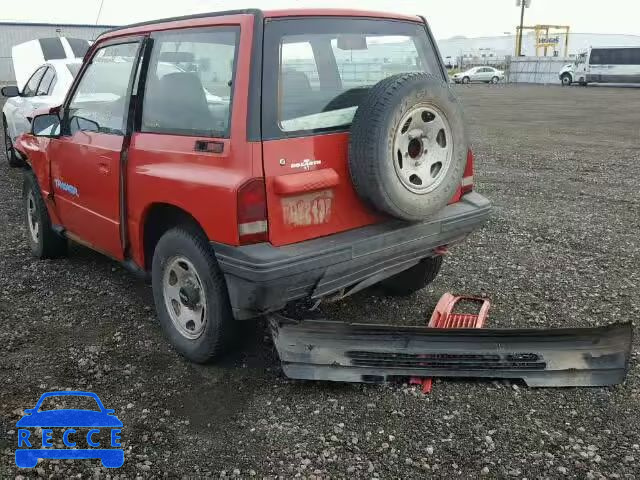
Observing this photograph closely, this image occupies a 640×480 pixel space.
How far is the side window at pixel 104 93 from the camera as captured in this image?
3.75 m

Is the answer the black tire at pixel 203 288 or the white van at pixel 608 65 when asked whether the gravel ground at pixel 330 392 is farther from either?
the white van at pixel 608 65

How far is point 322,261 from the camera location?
3.03 metres

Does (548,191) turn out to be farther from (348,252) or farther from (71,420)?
(71,420)

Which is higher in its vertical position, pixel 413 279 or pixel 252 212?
pixel 252 212

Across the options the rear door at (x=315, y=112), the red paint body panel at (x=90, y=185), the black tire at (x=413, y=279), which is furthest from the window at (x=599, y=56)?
the red paint body panel at (x=90, y=185)

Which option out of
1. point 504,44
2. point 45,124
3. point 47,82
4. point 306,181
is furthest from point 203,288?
point 504,44

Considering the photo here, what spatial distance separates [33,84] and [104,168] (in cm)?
632

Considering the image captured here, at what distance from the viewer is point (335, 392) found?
10.6 ft

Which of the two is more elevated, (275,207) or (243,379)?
(275,207)

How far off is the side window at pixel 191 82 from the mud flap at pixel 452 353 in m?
1.14

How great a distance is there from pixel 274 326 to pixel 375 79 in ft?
5.00

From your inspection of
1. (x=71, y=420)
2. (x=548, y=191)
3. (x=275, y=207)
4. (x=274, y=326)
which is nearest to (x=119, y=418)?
(x=71, y=420)

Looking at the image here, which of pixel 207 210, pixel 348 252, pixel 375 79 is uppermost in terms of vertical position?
pixel 375 79

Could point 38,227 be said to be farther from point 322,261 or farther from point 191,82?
point 322,261
